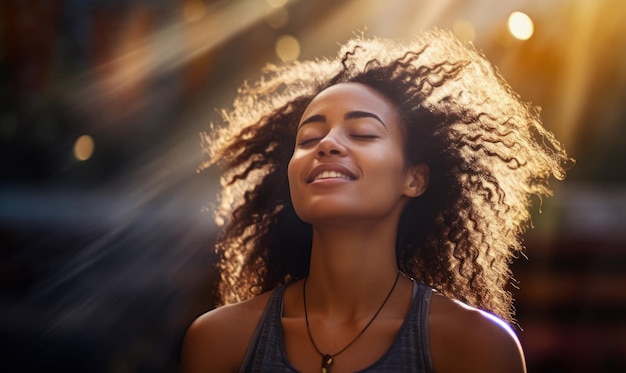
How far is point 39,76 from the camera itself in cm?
1021

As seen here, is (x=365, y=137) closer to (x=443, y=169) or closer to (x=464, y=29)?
(x=443, y=169)

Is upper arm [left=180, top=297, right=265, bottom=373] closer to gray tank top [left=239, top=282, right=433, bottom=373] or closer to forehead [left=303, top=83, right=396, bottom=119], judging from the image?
gray tank top [left=239, top=282, right=433, bottom=373]

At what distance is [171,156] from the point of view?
33.9 feet

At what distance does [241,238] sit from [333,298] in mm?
640

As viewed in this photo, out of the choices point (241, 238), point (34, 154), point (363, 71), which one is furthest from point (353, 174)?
point (34, 154)

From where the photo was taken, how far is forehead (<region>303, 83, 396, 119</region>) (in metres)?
2.89

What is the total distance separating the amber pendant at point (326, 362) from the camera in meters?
2.61

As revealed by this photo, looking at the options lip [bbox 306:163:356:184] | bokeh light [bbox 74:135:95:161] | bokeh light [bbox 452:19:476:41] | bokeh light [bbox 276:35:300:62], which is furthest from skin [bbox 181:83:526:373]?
bokeh light [bbox 276:35:300:62]

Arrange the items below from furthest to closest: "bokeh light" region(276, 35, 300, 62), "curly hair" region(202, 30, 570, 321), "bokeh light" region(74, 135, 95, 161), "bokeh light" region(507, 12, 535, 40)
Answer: "bokeh light" region(276, 35, 300, 62), "bokeh light" region(74, 135, 95, 161), "bokeh light" region(507, 12, 535, 40), "curly hair" region(202, 30, 570, 321)

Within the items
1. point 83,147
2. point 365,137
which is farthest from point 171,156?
point 365,137

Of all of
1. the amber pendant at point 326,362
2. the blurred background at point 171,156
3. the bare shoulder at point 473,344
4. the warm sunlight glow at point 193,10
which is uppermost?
the warm sunlight glow at point 193,10

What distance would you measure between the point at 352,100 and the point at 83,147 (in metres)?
7.51

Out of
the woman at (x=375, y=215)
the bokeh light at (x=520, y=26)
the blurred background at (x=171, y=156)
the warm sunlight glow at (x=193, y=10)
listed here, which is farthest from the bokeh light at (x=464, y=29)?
the woman at (x=375, y=215)

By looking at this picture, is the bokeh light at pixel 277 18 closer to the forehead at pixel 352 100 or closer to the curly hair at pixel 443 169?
the curly hair at pixel 443 169
